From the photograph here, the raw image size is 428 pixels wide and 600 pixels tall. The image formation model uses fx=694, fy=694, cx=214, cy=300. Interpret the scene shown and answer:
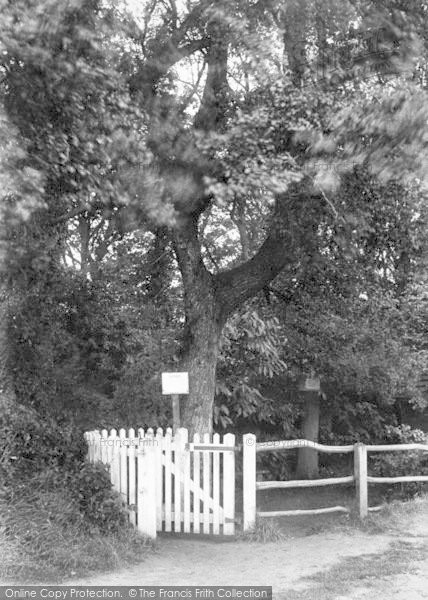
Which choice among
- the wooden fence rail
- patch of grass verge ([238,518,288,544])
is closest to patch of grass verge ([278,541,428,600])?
patch of grass verge ([238,518,288,544])

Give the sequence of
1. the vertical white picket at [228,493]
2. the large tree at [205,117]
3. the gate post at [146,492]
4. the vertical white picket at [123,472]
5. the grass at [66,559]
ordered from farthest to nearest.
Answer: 1. the vertical white picket at [228,493]
2. the vertical white picket at [123,472]
3. the gate post at [146,492]
4. the large tree at [205,117]
5. the grass at [66,559]

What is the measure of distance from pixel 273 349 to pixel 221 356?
881mm

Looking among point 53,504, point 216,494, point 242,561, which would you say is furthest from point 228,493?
point 53,504

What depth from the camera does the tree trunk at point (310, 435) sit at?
1486 centimetres

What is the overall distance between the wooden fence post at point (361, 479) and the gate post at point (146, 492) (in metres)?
2.90

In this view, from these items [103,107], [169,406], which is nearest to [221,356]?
[169,406]

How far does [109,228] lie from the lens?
10.8m

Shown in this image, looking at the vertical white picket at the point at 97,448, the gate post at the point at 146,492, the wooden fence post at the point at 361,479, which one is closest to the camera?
the gate post at the point at 146,492

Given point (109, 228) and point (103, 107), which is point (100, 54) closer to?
point (103, 107)

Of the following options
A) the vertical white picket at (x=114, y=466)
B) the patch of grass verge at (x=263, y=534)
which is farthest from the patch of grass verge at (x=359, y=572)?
the vertical white picket at (x=114, y=466)

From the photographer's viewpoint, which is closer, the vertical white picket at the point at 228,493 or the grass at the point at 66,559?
the grass at the point at 66,559

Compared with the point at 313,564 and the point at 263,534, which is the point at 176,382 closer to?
the point at 263,534

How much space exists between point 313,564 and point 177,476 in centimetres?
204

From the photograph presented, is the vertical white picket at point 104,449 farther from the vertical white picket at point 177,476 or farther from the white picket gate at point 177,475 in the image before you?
the vertical white picket at point 177,476
